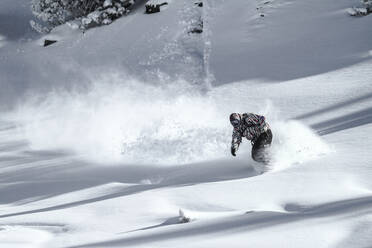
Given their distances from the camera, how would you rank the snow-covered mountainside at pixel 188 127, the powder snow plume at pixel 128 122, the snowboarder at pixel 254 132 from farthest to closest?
the powder snow plume at pixel 128 122 → the snowboarder at pixel 254 132 → the snow-covered mountainside at pixel 188 127

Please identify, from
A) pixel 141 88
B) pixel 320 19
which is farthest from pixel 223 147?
pixel 320 19

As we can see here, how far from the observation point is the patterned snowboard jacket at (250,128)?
7.68 metres

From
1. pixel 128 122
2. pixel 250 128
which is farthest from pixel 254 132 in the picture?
pixel 128 122

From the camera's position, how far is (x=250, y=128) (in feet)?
25.3

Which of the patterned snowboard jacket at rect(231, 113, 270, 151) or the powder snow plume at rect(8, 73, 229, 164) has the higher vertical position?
the powder snow plume at rect(8, 73, 229, 164)

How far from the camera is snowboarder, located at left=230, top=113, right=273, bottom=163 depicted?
7641mm

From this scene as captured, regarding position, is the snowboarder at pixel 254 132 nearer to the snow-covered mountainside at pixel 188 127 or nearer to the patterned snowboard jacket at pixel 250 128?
the patterned snowboard jacket at pixel 250 128

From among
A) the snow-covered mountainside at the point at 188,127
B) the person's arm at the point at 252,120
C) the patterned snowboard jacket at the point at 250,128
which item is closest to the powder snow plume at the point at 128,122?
the snow-covered mountainside at the point at 188,127

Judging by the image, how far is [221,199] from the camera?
20.1ft

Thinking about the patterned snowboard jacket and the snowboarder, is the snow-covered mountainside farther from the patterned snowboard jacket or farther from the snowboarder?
the patterned snowboard jacket

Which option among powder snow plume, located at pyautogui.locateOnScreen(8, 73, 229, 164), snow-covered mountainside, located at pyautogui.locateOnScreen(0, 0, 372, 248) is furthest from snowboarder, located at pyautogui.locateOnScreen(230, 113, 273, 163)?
powder snow plume, located at pyautogui.locateOnScreen(8, 73, 229, 164)

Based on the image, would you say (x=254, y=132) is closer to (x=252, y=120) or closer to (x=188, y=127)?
(x=252, y=120)

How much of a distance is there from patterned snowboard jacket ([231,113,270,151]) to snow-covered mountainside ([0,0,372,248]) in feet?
1.73

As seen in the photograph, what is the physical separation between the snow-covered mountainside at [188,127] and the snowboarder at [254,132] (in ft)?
0.84
